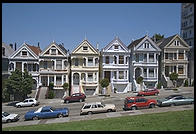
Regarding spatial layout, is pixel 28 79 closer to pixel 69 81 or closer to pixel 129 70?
pixel 69 81

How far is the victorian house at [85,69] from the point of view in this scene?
141 feet

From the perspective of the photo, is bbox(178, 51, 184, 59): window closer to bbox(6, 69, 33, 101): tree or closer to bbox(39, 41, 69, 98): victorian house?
bbox(39, 41, 69, 98): victorian house

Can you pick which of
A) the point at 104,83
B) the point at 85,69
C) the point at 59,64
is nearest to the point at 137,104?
the point at 104,83

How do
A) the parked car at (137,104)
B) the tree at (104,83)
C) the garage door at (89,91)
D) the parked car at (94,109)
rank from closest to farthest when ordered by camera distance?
the parked car at (94,109), the parked car at (137,104), the tree at (104,83), the garage door at (89,91)

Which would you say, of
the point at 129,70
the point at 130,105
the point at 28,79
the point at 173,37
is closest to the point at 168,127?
the point at 130,105

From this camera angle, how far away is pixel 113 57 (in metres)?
43.7

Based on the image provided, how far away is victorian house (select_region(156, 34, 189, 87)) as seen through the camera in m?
45.2

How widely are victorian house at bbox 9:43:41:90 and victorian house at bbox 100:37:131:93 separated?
12.8 metres

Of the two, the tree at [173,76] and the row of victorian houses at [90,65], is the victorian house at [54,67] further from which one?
the tree at [173,76]

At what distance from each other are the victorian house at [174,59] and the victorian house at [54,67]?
19.0 meters

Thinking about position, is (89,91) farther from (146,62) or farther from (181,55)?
(181,55)

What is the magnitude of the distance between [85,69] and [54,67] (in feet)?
19.5

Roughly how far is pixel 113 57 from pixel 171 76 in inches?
449

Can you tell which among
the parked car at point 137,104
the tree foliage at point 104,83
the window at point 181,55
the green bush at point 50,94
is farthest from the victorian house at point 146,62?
the parked car at point 137,104
